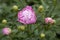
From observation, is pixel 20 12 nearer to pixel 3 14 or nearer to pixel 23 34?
pixel 23 34

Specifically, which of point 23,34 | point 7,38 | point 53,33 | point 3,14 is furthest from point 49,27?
point 3,14

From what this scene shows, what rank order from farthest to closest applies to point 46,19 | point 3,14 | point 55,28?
1. point 3,14
2. point 55,28
3. point 46,19

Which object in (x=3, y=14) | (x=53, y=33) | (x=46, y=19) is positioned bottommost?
(x=53, y=33)

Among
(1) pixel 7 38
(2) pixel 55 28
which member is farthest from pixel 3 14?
(2) pixel 55 28

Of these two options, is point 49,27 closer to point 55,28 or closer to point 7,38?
point 55,28

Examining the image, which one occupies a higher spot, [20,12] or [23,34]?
[20,12]

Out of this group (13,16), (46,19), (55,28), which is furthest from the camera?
(13,16)

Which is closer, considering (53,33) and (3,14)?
(53,33)
